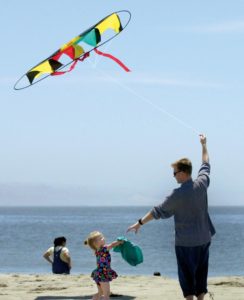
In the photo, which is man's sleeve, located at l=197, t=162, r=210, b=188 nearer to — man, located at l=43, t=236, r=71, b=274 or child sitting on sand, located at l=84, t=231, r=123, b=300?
child sitting on sand, located at l=84, t=231, r=123, b=300

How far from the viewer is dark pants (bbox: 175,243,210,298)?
9266 mm

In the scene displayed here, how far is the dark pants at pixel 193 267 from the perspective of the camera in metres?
9.27

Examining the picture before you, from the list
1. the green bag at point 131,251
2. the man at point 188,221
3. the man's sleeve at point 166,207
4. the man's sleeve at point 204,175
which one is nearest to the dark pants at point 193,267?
the man at point 188,221

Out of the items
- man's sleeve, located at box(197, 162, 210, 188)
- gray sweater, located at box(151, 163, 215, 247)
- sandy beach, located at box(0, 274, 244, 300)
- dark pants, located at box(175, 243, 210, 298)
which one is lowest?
sandy beach, located at box(0, 274, 244, 300)

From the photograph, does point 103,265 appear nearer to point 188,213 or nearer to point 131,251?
point 131,251

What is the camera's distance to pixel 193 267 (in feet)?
30.5

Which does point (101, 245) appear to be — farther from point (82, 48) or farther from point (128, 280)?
point (128, 280)

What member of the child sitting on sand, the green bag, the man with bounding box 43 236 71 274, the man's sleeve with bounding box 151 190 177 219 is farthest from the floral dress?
the man with bounding box 43 236 71 274

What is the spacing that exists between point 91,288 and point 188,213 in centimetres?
405

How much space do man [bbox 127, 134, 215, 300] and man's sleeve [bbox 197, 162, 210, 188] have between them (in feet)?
0.06

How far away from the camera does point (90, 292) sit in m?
12.4

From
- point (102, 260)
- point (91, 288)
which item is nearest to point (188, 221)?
point (102, 260)

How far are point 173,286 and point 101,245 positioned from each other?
2669 mm

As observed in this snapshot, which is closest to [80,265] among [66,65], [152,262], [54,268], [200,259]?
[152,262]
